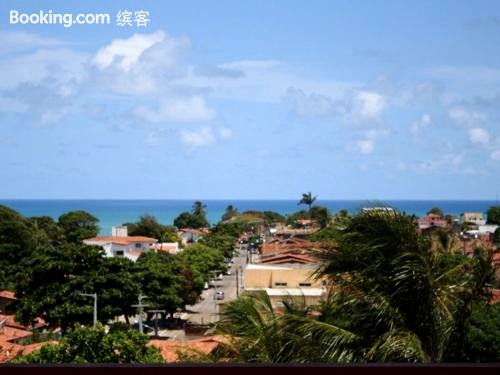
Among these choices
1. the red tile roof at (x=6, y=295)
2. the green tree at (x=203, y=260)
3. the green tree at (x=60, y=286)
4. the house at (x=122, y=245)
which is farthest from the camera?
the house at (x=122, y=245)

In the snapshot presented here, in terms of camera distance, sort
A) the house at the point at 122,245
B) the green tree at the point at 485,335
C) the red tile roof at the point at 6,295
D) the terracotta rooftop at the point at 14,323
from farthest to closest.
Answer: the house at the point at 122,245, the red tile roof at the point at 6,295, the terracotta rooftop at the point at 14,323, the green tree at the point at 485,335

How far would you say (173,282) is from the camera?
18.4 meters

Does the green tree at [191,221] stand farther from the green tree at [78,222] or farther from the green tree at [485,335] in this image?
the green tree at [485,335]

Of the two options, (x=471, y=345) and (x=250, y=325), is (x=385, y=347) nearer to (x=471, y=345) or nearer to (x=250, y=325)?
(x=250, y=325)

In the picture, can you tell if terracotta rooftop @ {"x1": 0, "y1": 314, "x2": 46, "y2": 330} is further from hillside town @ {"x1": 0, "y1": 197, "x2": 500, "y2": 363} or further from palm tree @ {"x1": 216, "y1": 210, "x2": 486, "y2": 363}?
palm tree @ {"x1": 216, "y1": 210, "x2": 486, "y2": 363}

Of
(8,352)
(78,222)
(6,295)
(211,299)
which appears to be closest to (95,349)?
(8,352)

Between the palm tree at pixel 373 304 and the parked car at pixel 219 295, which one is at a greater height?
the palm tree at pixel 373 304

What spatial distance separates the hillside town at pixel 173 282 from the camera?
13.6 ft

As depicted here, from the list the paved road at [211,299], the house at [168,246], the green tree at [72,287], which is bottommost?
the paved road at [211,299]

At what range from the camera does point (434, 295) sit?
406 cm

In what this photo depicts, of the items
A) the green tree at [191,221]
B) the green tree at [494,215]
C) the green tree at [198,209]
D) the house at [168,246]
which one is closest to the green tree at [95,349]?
the house at [168,246]

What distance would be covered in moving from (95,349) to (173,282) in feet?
32.4

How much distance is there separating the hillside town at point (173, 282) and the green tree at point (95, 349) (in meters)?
0.04
